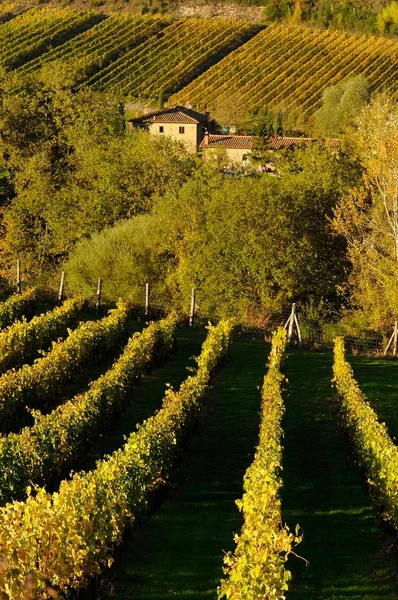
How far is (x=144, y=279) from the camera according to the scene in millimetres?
43531

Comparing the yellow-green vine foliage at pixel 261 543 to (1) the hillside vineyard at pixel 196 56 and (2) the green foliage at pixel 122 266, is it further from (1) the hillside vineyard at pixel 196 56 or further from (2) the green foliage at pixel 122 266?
(1) the hillside vineyard at pixel 196 56

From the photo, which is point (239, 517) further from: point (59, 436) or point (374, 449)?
point (59, 436)

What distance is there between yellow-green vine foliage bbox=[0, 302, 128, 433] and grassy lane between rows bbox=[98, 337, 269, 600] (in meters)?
3.60

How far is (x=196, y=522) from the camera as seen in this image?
47.6 feet

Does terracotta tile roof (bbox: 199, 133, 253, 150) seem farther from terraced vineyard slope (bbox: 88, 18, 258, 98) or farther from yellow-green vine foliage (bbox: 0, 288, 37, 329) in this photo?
yellow-green vine foliage (bbox: 0, 288, 37, 329)

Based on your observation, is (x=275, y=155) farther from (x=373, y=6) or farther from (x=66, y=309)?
(x=373, y=6)

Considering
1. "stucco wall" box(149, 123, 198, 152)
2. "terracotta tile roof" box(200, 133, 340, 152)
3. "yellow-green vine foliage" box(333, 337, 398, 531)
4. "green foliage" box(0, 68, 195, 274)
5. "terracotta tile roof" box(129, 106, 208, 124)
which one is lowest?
"yellow-green vine foliage" box(333, 337, 398, 531)

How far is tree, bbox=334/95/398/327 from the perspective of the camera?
37688 millimetres

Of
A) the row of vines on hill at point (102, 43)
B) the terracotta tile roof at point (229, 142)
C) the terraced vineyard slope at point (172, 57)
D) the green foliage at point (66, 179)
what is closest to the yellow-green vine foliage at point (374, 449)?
the green foliage at point (66, 179)

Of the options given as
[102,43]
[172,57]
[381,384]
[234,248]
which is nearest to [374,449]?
[381,384]

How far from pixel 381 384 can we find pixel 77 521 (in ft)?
57.3

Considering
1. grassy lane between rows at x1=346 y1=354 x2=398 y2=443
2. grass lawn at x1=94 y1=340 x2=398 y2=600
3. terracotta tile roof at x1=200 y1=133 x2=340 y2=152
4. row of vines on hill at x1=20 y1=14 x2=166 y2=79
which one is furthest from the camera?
row of vines on hill at x1=20 y1=14 x2=166 y2=79

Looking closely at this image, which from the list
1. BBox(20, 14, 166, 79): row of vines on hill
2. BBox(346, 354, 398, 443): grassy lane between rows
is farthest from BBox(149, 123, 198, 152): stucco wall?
BBox(346, 354, 398, 443): grassy lane between rows

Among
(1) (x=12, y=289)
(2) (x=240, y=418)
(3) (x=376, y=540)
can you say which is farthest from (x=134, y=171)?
(3) (x=376, y=540)
